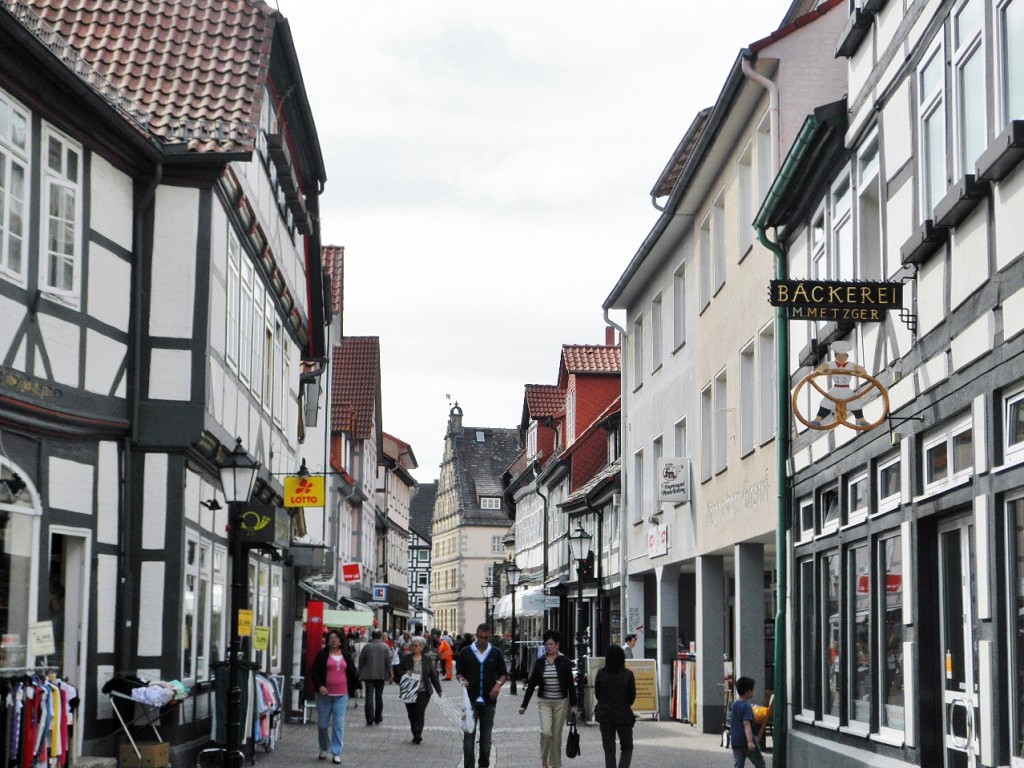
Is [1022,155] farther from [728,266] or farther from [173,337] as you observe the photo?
[728,266]

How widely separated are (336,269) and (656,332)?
39.4ft

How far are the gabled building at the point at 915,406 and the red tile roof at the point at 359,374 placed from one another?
41.4 metres

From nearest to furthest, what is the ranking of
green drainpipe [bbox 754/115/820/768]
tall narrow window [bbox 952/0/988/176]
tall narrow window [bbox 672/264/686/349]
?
tall narrow window [bbox 952/0/988/176] < green drainpipe [bbox 754/115/820/768] < tall narrow window [bbox 672/264/686/349]

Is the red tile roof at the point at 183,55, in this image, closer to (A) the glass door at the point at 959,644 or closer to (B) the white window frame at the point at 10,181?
(B) the white window frame at the point at 10,181

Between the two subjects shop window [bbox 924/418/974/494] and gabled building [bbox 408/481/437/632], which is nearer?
shop window [bbox 924/418/974/494]

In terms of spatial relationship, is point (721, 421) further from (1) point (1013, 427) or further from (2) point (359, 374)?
(2) point (359, 374)

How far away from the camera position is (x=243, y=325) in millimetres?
20453

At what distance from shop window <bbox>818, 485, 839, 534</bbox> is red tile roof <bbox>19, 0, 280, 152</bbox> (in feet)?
23.7

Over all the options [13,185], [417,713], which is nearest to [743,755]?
[13,185]

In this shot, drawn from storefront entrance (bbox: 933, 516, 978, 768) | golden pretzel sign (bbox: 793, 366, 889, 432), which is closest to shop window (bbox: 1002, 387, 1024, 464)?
storefront entrance (bbox: 933, 516, 978, 768)

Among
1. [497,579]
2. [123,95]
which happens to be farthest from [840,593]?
[497,579]

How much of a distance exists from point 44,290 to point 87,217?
1.34m

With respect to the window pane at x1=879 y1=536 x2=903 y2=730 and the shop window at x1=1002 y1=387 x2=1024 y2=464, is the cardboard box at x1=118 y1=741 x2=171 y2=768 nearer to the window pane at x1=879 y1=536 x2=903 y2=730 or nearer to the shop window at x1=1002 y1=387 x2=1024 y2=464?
the window pane at x1=879 y1=536 x2=903 y2=730

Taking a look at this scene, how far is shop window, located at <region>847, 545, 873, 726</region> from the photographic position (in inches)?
591
